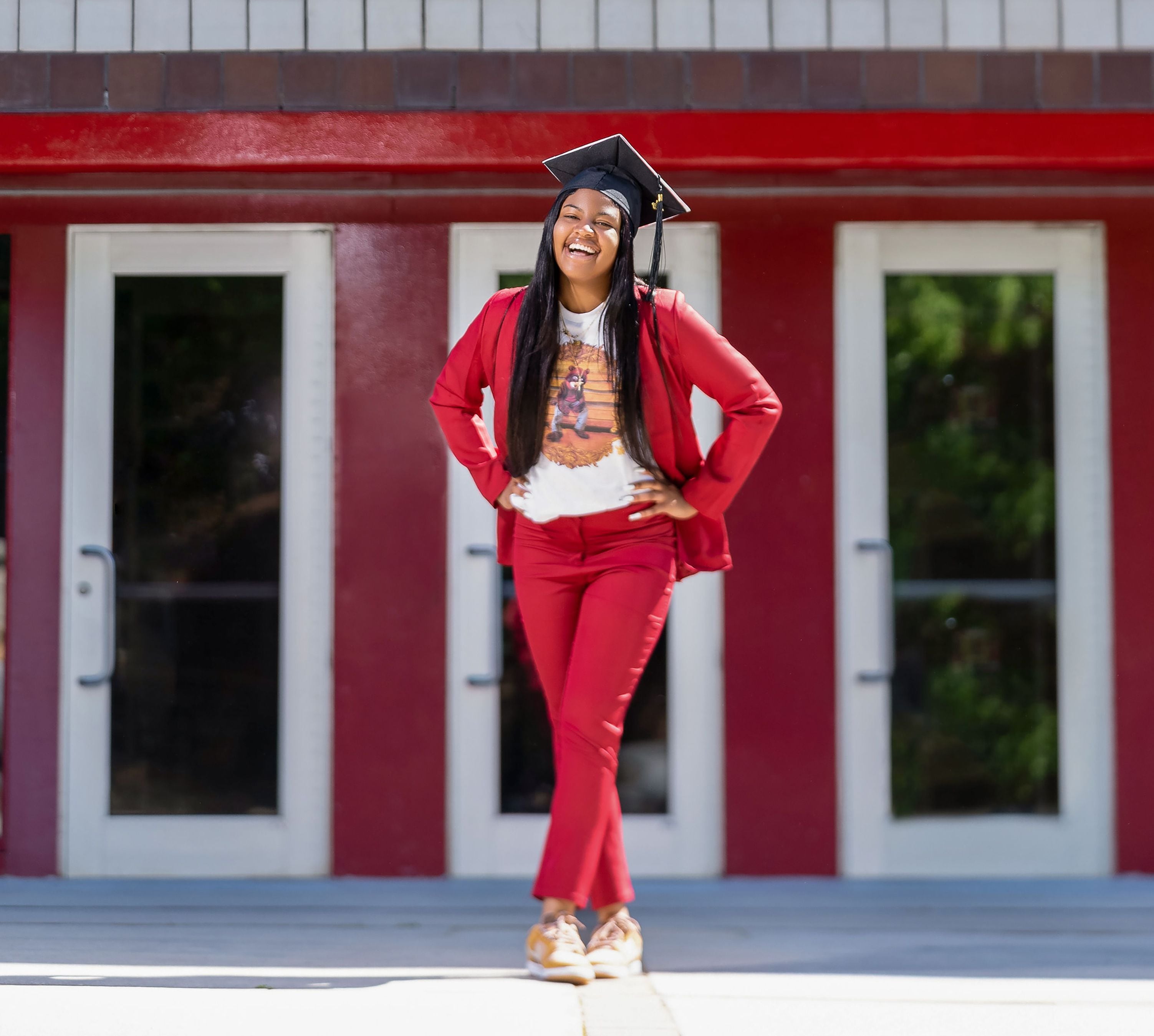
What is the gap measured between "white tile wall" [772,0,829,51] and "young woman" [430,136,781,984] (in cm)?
115

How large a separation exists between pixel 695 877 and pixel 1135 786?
4.54 feet

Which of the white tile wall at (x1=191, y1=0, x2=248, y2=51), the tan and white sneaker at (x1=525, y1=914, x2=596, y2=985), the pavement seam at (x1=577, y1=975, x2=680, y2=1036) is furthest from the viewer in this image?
the white tile wall at (x1=191, y1=0, x2=248, y2=51)

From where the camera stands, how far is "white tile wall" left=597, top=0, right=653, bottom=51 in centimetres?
396

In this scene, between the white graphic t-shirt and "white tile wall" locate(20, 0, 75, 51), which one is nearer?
the white graphic t-shirt

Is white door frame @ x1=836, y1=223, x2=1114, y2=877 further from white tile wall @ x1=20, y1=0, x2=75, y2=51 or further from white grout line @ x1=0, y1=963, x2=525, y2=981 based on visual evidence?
white tile wall @ x1=20, y1=0, x2=75, y2=51

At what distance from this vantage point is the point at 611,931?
3.11m

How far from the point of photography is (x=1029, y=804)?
425cm

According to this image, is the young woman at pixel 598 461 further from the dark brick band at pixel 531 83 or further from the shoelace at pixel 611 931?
the dark brick band at pixel 531 83

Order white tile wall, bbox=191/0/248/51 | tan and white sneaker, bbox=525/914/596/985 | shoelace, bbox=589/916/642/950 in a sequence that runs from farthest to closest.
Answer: white tile wall, bbox=191/0/248/51
shoelace, bbox=589/916/642/950
tan and white sneaker, bbox=525/914/596/985

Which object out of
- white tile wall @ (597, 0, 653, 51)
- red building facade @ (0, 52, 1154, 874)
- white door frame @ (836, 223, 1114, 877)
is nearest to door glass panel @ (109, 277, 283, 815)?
red building facade @ (0, 52, 1154, 874)

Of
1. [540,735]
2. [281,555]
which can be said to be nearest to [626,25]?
[281,555]

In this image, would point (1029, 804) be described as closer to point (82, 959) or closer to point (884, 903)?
point (884, 903)

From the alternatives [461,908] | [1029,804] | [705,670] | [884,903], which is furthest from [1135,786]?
[461,908]

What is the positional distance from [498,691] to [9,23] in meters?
2.45
